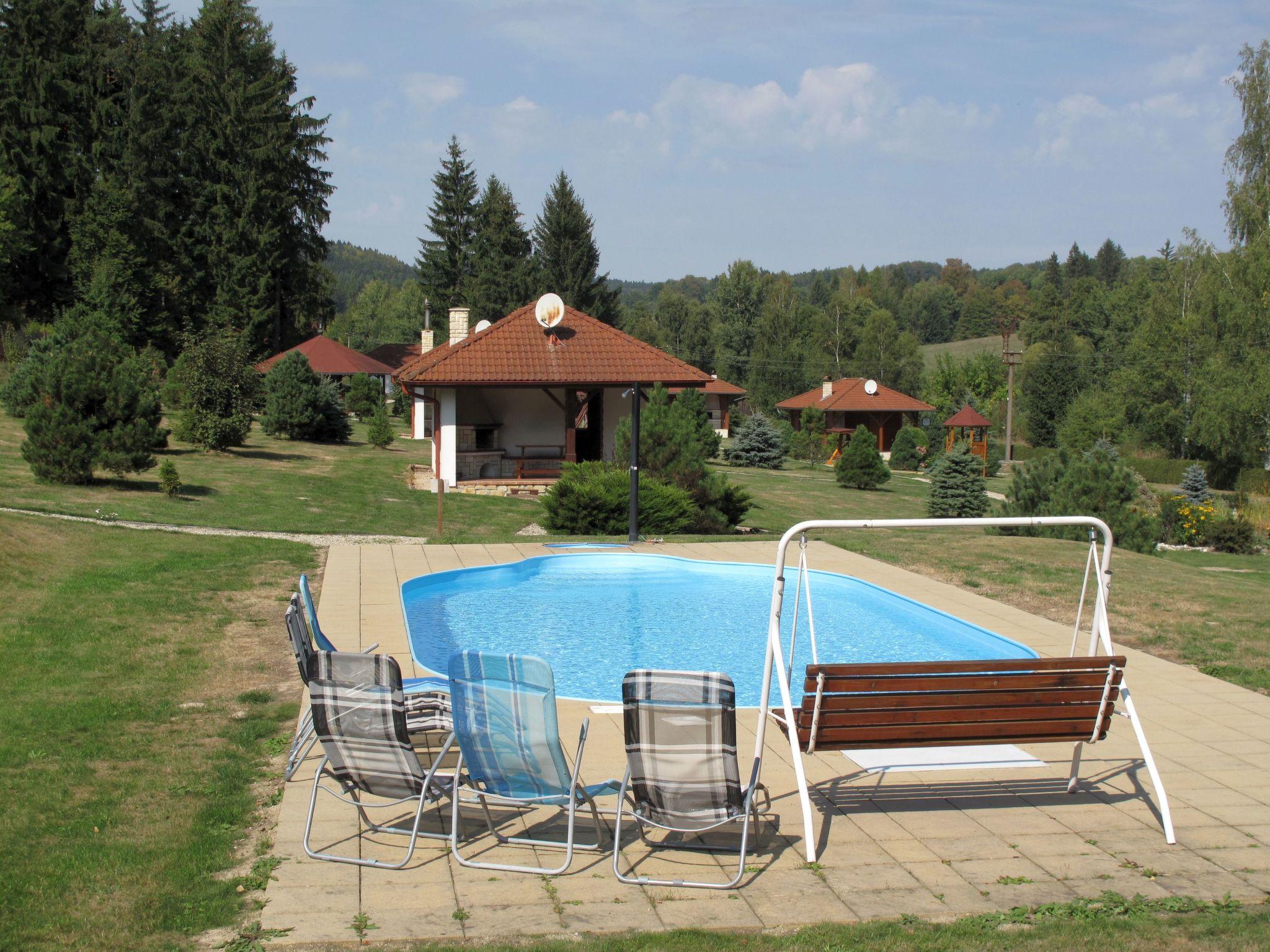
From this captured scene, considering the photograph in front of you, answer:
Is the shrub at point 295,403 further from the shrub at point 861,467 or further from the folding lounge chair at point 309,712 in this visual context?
the folding lounge chair at point 309,712

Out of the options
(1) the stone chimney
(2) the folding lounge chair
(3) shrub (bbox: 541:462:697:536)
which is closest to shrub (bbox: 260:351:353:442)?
(1) the stone chimney

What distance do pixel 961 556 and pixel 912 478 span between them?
3031cm

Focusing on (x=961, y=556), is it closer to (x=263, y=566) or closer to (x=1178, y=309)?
(x=263, y=566)

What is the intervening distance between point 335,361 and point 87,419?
28.7m

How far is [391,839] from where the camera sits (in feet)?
15.9

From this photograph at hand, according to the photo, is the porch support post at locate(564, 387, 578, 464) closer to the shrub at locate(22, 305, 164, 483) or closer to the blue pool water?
the shrub at locate(22, 305, 164, 483)

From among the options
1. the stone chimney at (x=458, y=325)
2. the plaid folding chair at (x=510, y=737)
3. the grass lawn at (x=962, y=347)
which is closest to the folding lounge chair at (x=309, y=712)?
the plaid folding chair at (x=510, y=737)

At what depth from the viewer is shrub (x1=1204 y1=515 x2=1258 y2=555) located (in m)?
22.6

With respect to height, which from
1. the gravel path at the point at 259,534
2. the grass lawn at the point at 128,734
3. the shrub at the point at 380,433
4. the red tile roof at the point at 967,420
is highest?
the red tile roof at the point at 967,420

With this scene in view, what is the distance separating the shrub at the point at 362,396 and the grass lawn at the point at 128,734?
105 feet

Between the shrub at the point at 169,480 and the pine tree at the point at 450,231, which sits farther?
the pine tree at the point at 450,231

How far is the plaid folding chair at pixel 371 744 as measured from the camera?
4.64m

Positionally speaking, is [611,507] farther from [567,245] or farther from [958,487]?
[567,245]

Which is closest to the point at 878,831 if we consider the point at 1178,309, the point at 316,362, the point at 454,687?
the point at 454,687
